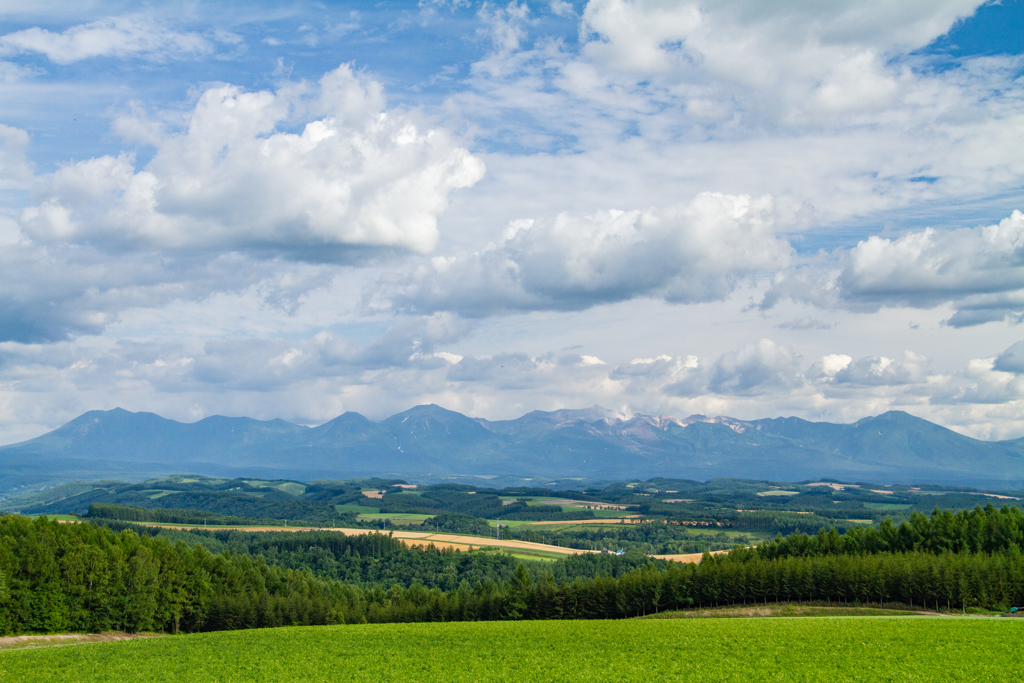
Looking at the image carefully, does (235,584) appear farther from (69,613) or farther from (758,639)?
(758,639)

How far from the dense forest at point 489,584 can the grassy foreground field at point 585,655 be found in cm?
2286

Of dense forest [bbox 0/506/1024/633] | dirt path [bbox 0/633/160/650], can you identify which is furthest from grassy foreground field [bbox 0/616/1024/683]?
dense forest [bbox 0/506/1024/633]

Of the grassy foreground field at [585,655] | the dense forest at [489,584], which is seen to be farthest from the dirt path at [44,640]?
the grassy foreground field at [585,655]

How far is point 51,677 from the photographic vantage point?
42.4 meters

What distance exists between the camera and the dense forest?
79.1 m

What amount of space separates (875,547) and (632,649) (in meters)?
76.2

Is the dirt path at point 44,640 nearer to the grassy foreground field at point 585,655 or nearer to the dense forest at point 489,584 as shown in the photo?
the dense forest at point 489,584

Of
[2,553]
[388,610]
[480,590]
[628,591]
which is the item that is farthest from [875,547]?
[2,553]

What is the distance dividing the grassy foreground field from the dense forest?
2286 centimetres

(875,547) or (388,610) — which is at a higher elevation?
(875,547)

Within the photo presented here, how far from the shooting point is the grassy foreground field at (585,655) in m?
41.3

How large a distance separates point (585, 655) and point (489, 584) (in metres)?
61.1

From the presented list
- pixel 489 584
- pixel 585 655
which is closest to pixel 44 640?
pixel 585 655

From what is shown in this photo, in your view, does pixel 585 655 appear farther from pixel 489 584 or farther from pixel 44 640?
pixel 489 584
